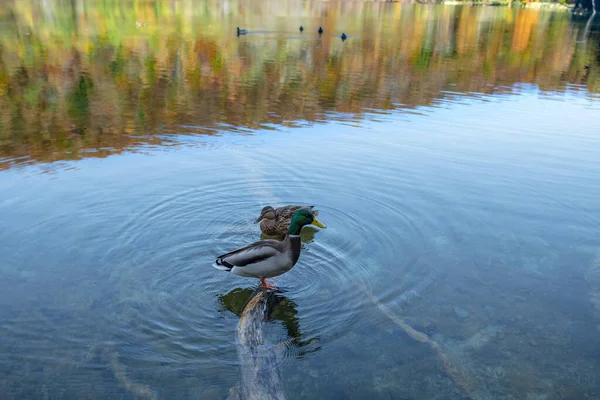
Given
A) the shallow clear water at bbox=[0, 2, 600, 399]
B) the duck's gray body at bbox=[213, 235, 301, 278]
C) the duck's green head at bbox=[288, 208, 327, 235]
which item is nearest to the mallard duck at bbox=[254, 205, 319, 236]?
the shallow clear water at bbox=[0, 2, 600, 399]

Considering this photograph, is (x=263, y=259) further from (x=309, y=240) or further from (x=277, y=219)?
(x=309, y=240)

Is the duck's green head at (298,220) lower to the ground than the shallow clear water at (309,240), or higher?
higher

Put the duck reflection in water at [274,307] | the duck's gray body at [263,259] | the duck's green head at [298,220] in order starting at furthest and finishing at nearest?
the duck's green head at [298,220] → the duck's gray body at [263,259] → the duck reflection in water at [274,307]

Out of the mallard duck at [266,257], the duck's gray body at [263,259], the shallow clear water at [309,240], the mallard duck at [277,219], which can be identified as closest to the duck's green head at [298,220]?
the mallard duck at [266,257]

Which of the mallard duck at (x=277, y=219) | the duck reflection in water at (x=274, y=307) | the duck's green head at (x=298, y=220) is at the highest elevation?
the duck's green head at (x=298, y=220)

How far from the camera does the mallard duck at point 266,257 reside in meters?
7.82

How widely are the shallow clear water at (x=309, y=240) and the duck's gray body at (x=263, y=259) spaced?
0.53m

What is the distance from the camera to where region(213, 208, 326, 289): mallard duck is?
7.82 meters

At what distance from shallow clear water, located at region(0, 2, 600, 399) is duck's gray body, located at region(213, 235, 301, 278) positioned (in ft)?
1.73

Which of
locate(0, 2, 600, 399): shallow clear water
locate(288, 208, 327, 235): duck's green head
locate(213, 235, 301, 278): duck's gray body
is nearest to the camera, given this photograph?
locate(0, 2, 600, 399): shallow clear water

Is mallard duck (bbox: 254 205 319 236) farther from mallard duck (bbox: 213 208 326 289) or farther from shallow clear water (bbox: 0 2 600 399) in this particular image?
mallard duck (bbox: 213 208 326 289)

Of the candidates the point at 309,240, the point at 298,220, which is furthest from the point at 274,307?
the point at 309,240

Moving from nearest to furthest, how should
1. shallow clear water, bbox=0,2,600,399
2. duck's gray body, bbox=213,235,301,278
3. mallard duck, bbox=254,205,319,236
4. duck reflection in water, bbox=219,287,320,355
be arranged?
shallow clear water, bbox=0,2,600,399
duck reflection in water, bbox=219,287,320,355
duck's gray body, bbox=213,235,301,278
mallard duck, bbox=254,205,319,236

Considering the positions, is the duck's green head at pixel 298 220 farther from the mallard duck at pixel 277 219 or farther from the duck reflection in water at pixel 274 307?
the mallard duck at pixel 277 219
